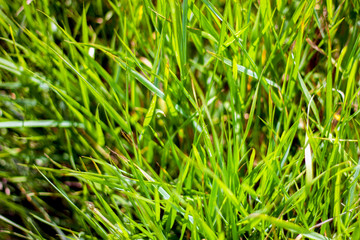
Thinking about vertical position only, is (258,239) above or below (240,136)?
below

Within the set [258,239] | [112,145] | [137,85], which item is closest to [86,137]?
[112,145]

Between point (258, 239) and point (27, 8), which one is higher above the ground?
point (27, 8)

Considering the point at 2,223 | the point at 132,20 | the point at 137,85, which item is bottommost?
the point at 2,223

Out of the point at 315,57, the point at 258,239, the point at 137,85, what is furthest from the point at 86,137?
the point at 315,57

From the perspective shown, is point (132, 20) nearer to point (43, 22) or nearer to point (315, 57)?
point (43, 22)

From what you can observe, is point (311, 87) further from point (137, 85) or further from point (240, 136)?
point (137, 85)

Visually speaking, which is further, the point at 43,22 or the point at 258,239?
the point at 43,22

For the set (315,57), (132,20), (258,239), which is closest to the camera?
(258,239)

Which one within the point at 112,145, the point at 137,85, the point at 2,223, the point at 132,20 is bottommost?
Answer: the point at 2,223

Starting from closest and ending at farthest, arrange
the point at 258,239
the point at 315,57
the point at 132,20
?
the point at 258,239
the point at 132,20
the point at 315,57
